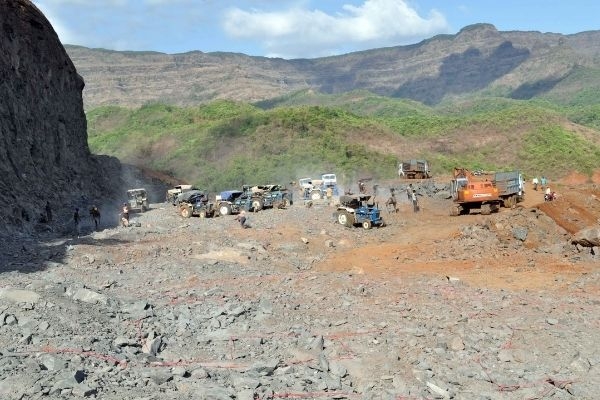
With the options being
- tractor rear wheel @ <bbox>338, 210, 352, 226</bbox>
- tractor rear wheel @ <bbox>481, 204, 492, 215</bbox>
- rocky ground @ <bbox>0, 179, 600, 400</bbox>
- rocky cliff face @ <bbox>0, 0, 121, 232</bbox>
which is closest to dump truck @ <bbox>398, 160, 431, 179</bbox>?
tractor rear wheel @ <bbox>481, 204, 492, 215</bbox>

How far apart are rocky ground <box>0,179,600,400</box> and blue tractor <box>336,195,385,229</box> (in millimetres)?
4251

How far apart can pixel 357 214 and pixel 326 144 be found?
1622 inches

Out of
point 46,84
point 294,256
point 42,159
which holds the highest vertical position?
point 46,84

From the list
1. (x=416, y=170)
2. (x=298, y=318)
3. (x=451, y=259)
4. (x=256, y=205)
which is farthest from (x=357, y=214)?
(x=416, y=170)

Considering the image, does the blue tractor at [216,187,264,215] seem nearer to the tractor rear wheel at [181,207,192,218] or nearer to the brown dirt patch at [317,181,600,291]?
the tractor rear wheel at [181,207,192,218]

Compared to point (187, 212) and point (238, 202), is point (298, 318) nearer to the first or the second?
point (187, 212)

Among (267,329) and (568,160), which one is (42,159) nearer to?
(267,329)

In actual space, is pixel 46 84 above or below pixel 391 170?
above

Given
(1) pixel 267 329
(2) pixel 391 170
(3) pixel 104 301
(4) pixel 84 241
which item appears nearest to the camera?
(1) pixel 267 329

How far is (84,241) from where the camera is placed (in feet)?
86.1

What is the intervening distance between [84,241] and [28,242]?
228 centimetres

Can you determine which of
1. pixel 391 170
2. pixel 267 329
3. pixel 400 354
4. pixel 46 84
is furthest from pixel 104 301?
pixel 391 170

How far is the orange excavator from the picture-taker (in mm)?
34906

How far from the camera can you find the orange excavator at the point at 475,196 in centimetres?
3491
